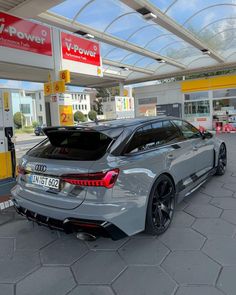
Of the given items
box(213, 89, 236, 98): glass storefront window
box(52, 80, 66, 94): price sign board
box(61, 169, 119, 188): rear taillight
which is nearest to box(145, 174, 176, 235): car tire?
box(61, 169, 119, 188): rear taillight

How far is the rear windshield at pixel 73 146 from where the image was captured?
105 inches

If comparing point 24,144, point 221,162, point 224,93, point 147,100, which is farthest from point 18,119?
point 221,162

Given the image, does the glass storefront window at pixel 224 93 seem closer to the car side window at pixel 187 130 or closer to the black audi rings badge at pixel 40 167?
the car side window at pixel 187 130

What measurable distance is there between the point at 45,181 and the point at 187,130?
2511 mm

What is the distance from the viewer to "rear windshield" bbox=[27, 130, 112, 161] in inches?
105

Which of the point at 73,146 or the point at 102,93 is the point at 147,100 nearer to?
the point at 73,146

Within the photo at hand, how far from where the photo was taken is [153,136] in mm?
3344

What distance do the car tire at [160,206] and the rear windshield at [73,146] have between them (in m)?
0.76

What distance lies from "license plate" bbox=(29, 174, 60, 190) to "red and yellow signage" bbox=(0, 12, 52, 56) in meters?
4.40

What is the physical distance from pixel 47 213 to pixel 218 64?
13.0 metres

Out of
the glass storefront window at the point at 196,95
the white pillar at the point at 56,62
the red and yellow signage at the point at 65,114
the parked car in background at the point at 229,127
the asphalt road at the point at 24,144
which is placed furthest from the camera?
the glass storefront window at the point at 196,95

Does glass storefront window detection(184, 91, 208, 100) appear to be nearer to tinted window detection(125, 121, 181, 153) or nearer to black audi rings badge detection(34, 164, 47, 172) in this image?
tinted window detection(125, 121, 181, 153)

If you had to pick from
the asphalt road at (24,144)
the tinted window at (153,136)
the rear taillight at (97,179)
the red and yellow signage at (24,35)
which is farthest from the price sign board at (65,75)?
the asphalt road at (24,144)

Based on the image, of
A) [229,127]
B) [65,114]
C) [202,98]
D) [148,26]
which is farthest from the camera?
[202,98]
